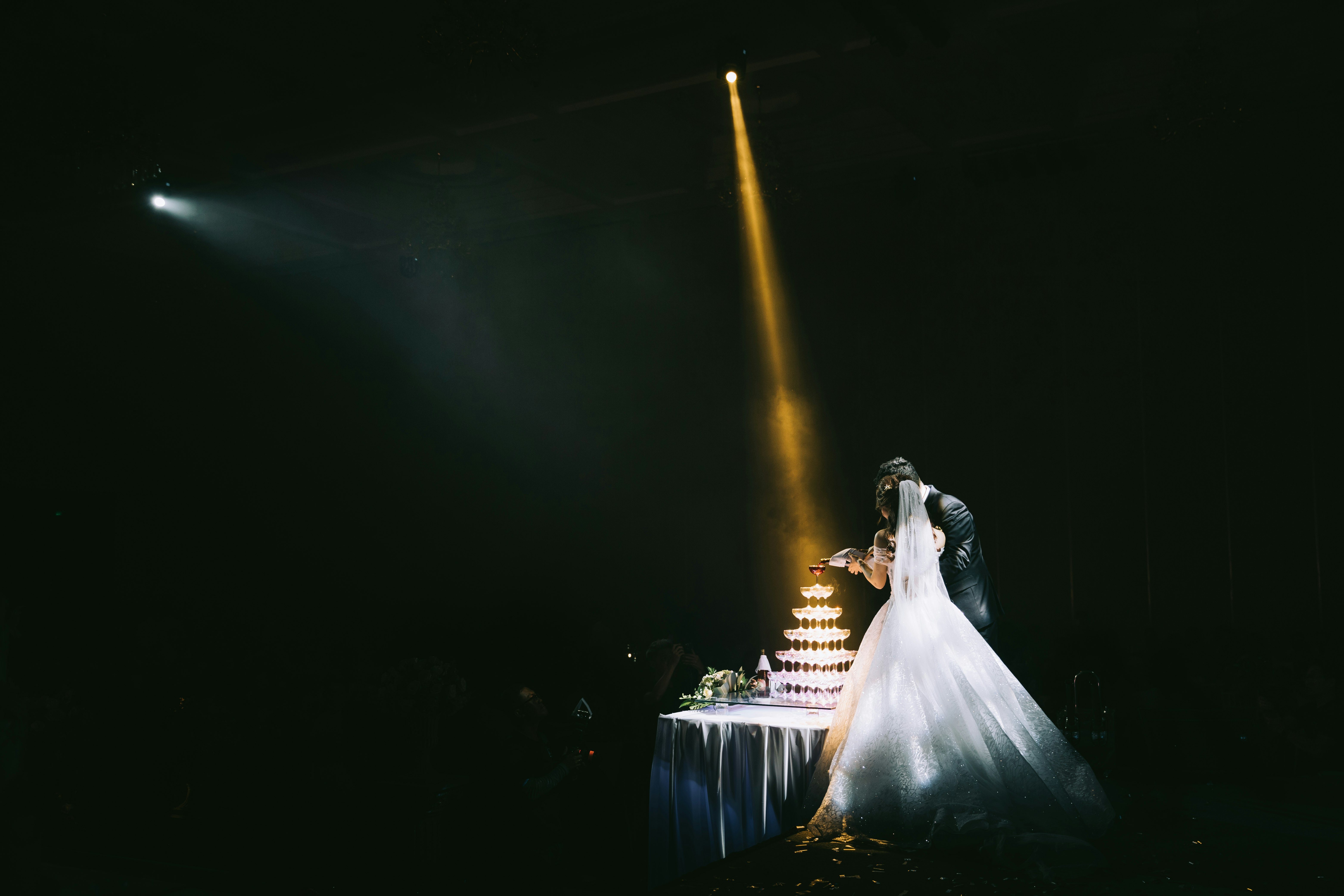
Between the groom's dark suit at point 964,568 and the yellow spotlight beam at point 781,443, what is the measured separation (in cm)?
429

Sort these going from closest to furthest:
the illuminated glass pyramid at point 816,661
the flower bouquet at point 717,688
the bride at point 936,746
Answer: the bride at point 936,746 → the illuminated glass pyramid at point 816,661 → the flower bouquet at point 717,688

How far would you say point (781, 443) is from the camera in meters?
8.64

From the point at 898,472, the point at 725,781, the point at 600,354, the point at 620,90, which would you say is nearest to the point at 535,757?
the point at 725,781

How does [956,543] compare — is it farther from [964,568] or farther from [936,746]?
[936,746]

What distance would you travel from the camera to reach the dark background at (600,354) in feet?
17.7

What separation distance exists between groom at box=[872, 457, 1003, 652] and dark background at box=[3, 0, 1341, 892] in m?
0.81

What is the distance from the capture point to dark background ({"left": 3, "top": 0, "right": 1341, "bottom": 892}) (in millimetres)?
5391

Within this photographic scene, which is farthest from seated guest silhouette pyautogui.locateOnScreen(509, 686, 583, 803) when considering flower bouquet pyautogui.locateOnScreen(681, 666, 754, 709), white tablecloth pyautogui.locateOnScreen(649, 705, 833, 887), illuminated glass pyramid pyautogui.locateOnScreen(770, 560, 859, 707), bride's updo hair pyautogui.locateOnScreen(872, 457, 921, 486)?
bride's updo hair pyautogui.locateOnScreen(872, 457, 921, 486)

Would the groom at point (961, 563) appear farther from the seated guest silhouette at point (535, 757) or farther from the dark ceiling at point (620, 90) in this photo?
the dark ceiling at point (620, 90)

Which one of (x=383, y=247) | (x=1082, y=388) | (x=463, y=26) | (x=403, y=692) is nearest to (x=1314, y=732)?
(x=1082, y=388)

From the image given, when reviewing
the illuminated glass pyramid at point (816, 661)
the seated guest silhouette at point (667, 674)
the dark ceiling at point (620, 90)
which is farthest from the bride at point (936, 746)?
the dark ceiling at point (620, 90)

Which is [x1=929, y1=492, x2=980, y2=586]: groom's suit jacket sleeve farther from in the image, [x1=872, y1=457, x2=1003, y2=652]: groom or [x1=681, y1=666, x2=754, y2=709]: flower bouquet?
[x1=681, y1=666, x2=754, y2=709]: flower bouquet

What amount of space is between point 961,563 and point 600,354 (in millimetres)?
6137

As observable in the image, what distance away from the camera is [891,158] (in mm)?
8070
